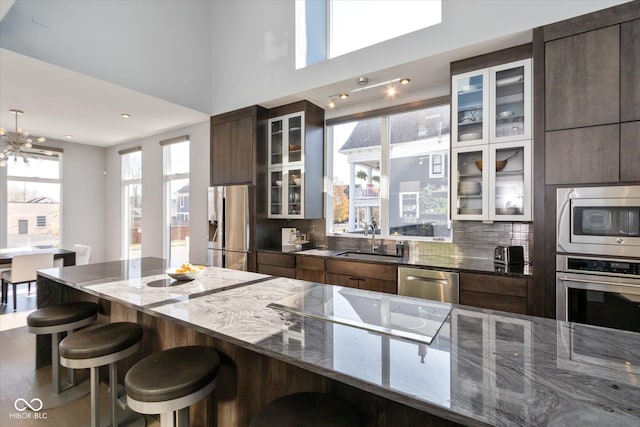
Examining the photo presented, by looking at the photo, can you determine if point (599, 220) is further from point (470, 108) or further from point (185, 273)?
point (185, 273)

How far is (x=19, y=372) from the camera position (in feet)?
8.71

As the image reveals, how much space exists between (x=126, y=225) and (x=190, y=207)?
2.32 m

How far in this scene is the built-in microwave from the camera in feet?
6.76

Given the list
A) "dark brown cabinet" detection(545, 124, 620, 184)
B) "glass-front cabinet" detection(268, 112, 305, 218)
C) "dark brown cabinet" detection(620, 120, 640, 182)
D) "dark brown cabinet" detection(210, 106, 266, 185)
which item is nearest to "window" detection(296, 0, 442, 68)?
"glass-front cabinet" detection(268, 112, 305, 218)

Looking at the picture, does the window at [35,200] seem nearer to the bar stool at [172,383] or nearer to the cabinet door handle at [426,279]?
the bar stool at [172,383]

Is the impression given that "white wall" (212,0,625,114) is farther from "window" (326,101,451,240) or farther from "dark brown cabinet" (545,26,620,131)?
"window" (326,101,451,240)

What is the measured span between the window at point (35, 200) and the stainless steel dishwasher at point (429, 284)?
6132 millimetres

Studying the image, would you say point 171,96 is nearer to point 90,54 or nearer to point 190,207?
point 90,54

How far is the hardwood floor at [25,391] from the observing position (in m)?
2.04

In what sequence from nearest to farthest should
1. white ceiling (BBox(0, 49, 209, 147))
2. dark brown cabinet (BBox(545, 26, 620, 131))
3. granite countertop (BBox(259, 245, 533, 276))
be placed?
dark brown cabinet (BBox(545, 26, 620, 131)), granite countertop (BBox(259, 245, 533, 276)), white ceiling (BBox(0, 49, 209, 147))

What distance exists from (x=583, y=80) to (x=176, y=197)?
5.56 meters

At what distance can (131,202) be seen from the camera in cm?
641

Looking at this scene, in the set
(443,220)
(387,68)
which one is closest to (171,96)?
(387,68)

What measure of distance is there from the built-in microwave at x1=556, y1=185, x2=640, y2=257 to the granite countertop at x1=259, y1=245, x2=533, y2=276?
1.33ft
